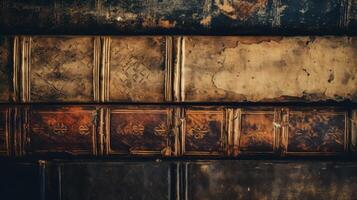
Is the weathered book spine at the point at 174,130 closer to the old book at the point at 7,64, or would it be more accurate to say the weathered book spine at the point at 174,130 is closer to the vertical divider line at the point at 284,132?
the vertical divider line at the point at 284,132

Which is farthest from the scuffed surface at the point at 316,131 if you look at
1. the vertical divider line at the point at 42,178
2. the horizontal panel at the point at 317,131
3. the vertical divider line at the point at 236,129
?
the vertical divider line at the point at 42,178

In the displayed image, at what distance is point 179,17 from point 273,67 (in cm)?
54

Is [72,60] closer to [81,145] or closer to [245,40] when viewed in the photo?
[81,145]

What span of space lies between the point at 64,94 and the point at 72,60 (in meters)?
0.18

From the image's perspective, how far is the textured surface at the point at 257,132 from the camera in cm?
141

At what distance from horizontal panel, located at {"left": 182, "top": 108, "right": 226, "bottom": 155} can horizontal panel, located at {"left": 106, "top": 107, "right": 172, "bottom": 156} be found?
0.31 ft

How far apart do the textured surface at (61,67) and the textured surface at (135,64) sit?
0.12 m

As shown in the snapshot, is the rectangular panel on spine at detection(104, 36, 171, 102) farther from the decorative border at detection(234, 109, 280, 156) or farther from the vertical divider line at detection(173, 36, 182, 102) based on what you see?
the decorative border at detection(234, 109, 280, 156)

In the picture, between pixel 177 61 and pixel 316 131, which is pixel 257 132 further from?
pixel 177 61

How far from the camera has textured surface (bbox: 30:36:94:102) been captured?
4.54ft

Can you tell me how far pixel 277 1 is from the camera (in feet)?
4.55

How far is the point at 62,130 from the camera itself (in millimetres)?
1410

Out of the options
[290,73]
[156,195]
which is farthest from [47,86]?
[290,73]

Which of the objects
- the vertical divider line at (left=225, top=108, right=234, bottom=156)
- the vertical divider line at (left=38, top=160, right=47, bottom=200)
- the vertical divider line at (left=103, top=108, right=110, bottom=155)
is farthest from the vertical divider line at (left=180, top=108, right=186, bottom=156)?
the vertical divider line at (left=38, top=160, right=47, bottom=200)
